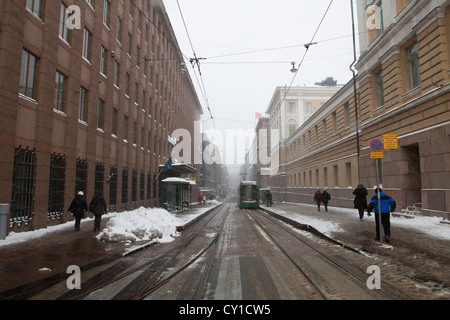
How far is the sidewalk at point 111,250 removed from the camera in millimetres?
5906

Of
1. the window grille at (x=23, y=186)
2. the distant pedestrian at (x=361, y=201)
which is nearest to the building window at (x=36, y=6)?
the window grille at (x=23, y=186)

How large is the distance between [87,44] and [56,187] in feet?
28.9

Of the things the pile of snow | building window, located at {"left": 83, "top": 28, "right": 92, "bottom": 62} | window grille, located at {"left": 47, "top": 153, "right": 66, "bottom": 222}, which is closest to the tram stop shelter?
window grille, located at {"left": 47, "top": 153, "right": 66, "bottom": 222}

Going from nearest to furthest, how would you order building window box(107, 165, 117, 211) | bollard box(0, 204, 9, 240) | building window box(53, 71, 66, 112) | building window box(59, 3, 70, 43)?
1. bollard box(0, 204, 9, 240)
2. building window box(53, 71, 66, 112)
3. building window box(59, 3, 70, 43)
4. building window box(107, 165, 117, 211)

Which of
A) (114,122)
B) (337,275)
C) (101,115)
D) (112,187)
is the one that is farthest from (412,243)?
(114,122)

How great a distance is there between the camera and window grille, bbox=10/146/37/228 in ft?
35.7

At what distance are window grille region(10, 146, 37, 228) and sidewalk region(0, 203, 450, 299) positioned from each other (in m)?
0.84

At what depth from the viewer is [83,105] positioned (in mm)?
17031

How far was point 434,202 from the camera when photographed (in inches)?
487

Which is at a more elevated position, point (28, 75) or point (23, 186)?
point (28, 75)

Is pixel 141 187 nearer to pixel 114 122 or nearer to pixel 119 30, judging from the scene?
pixel 114 122

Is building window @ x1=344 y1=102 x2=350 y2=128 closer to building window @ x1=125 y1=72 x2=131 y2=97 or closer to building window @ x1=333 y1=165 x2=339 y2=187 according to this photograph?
building window @ x1=333 y1=165 x2=339 y2=187
